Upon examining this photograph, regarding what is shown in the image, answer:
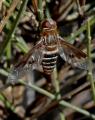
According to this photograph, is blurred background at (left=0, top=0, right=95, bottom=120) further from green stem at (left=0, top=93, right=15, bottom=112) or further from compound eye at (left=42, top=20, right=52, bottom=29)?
compound eye at (left=42, top=20, right=52, bottom=29)

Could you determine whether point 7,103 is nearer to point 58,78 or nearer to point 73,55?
point 58,78

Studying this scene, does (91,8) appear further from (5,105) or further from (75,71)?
(5,105)

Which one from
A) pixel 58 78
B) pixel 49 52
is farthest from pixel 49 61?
pixel 58 78

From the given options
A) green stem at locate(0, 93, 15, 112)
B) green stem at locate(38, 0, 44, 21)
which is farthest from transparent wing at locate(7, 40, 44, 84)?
Result: green stem at locate(0, 93, 15, 112)

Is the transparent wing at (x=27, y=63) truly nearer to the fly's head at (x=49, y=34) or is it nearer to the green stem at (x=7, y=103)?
the fly's head at (x=49, y=34)

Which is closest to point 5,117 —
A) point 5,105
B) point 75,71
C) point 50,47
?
point 5,105

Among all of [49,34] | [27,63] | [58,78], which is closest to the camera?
[27,63]
